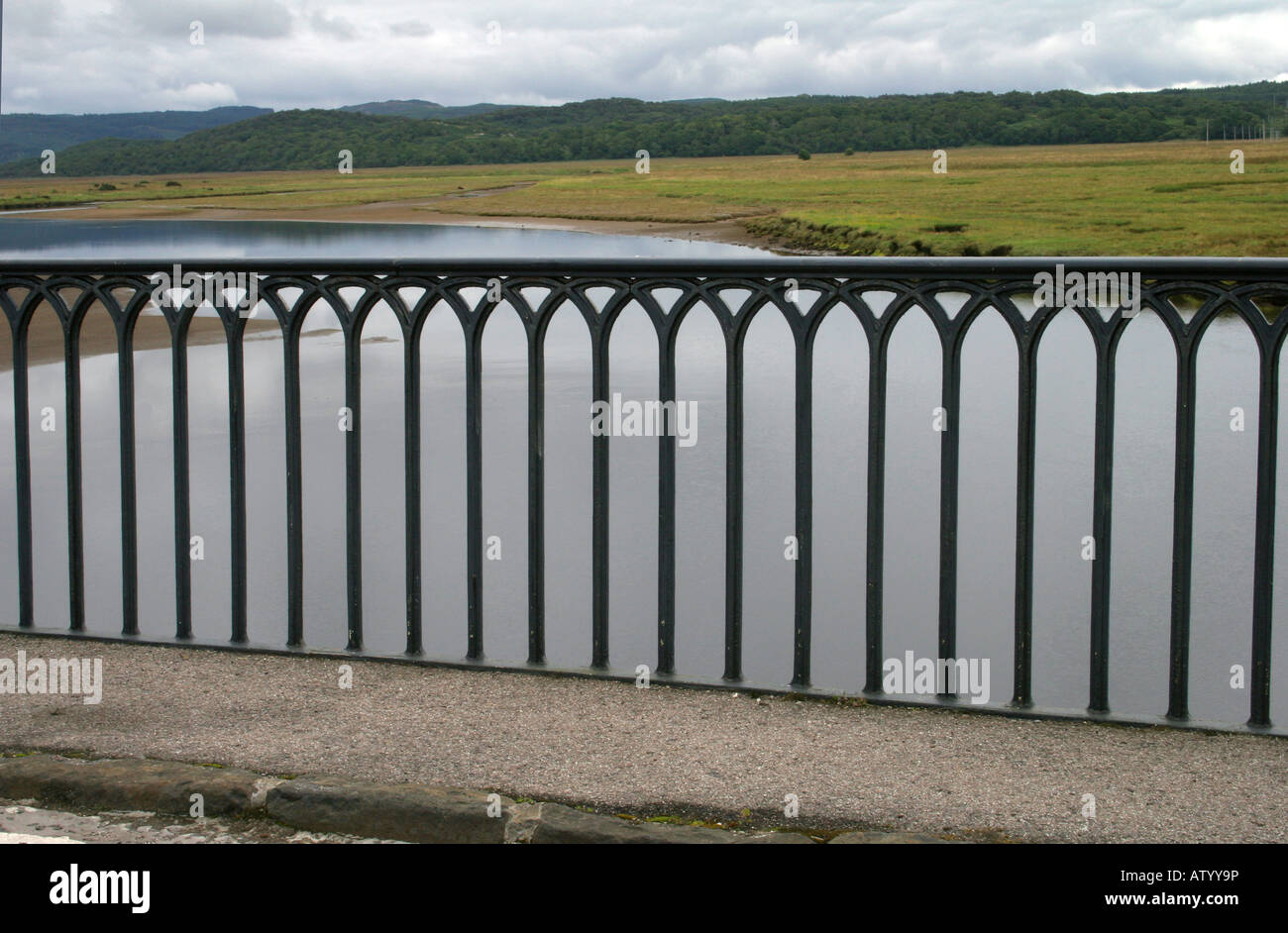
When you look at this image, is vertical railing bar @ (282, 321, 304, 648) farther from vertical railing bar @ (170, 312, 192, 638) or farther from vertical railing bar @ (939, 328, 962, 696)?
vertical railing bar @ (939, 328, 962, 696)

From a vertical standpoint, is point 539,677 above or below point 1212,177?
below

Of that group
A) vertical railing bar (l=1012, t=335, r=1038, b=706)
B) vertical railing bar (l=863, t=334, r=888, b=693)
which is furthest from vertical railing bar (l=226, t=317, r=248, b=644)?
vertical railing bar (l=1012, t=335, r=1038, b=706)

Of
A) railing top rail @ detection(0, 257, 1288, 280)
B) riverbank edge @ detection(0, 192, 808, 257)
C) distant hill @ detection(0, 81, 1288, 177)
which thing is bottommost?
railing top rail @ detection(0, 257, 1288, 280)

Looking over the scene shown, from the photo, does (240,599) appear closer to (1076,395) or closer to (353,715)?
(353,715)

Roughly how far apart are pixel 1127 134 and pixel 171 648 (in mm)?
149842

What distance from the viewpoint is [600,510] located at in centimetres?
430

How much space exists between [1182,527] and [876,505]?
781 millimetres

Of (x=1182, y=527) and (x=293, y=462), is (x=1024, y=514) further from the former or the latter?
(x=293, y=462)

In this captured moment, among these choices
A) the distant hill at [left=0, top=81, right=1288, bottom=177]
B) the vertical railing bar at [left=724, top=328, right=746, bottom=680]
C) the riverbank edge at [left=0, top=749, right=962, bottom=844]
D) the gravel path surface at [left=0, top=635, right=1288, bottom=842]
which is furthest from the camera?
the distant hill at [left=0, top=81, right=1288, bottom=177]

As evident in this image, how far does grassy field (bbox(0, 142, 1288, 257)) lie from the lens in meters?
35.1

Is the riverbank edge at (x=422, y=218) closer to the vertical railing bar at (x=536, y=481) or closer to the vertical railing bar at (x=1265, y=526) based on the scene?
the vertical railing bar at (x=536, y=481)

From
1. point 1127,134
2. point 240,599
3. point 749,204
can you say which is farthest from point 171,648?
point 1127,134

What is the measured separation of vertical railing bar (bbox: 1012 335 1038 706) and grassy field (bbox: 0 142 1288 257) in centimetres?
910

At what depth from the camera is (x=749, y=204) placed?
64312 millimetres
